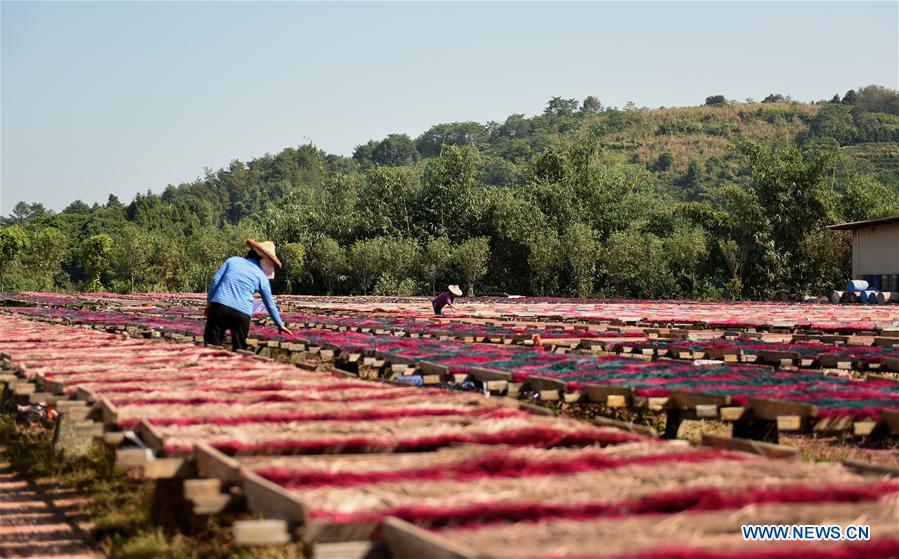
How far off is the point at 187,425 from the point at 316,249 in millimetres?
58067

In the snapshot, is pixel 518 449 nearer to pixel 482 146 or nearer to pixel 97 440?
pixel 97 440

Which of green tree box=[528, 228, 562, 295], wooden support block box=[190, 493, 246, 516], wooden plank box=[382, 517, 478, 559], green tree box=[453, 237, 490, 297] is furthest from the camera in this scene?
green tree box=[453, 237, 490, 297]

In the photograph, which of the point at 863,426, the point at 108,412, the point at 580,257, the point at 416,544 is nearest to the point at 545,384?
the point at 863,426

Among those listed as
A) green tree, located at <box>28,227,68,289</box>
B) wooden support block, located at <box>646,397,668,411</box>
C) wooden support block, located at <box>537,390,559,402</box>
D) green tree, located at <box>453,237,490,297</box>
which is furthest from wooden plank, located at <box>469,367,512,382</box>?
green tree, located at <box>28,227,68,289</box>

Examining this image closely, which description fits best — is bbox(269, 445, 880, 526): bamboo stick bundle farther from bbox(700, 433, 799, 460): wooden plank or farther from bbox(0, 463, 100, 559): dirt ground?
bbox(0, 463, 100, 559): dirt ground

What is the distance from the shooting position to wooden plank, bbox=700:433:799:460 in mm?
6123

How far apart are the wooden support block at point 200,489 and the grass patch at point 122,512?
2.26ft

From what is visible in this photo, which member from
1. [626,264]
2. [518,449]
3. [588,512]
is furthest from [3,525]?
[626,264]

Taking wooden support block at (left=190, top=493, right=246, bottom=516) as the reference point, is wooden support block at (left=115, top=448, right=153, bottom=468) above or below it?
above

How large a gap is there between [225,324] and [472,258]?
45906mm

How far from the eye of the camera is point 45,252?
6869 cm

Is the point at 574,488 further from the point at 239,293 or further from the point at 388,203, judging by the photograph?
the point at 388,203

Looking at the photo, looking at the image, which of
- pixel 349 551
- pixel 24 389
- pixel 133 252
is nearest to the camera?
pixel 349 551

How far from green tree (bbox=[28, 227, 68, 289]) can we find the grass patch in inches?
2329
